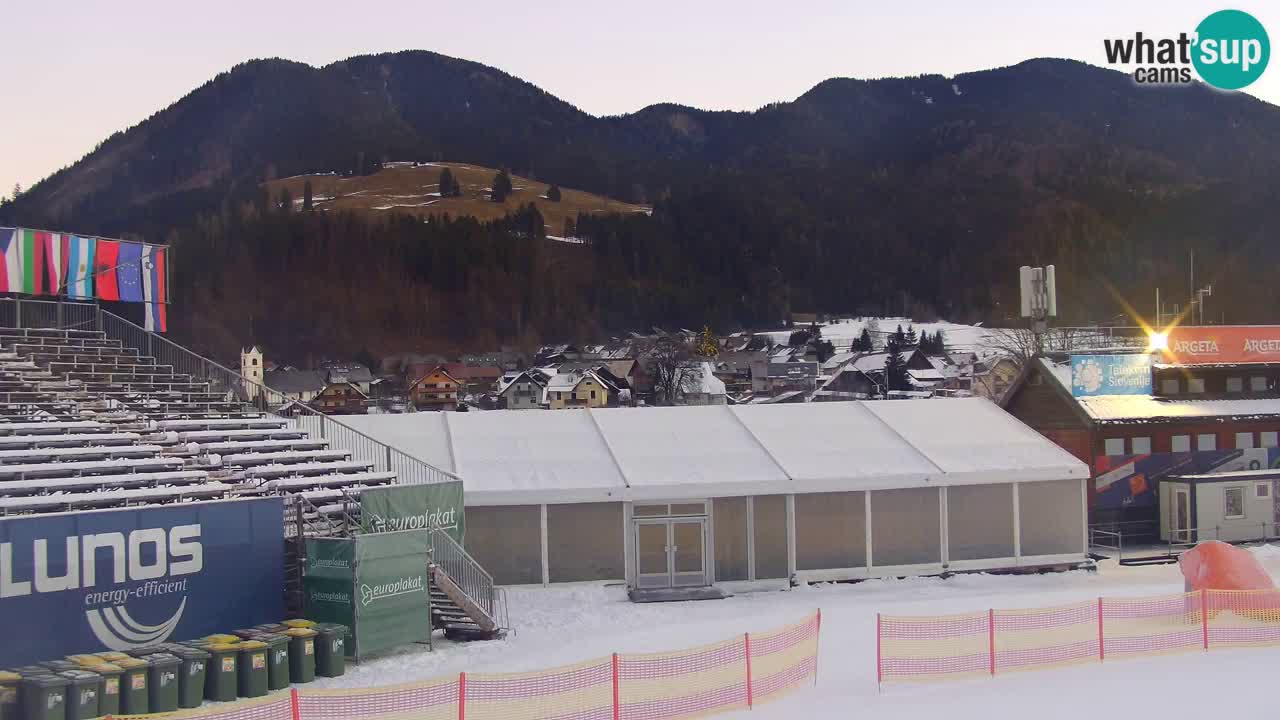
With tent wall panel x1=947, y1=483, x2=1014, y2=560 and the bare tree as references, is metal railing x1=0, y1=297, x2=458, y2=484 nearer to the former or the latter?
tent wall panel x1=947, y1=483, x2=1014, y2=560

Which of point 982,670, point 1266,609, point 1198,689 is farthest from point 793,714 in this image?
point 1266,609

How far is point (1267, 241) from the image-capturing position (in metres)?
180

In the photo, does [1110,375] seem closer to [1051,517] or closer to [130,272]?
[1051,517]

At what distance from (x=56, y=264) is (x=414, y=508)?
1214 cm

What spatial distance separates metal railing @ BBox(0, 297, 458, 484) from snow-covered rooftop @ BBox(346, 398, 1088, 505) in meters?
0.94

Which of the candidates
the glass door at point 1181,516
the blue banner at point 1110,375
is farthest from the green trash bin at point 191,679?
the glass door at point 1181,516

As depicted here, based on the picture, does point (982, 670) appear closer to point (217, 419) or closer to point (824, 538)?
point (824, 538)

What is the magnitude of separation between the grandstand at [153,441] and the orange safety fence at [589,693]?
5448 millimetres

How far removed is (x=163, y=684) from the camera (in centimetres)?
1630

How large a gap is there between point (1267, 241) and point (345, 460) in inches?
7424

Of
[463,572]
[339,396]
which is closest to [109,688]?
[463,572]

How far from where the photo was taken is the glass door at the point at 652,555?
27.5 meters

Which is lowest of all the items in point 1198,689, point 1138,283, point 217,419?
point 1198,689

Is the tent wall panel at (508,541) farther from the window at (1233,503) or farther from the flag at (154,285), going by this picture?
the window at (1233,503)
